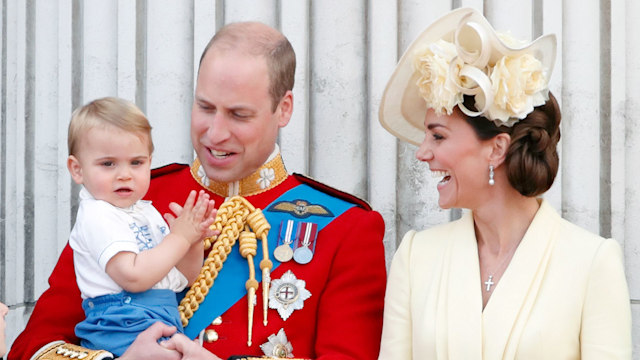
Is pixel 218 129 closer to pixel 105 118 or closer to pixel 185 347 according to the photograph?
pixel 105 118

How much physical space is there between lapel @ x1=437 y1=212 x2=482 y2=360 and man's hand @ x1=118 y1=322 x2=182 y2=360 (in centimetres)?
79

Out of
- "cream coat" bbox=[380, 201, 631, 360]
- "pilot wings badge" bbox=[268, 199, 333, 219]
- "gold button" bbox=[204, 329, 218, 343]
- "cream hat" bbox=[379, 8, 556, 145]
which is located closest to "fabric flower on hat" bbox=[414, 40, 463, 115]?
"cream hat" bbox=[379, 8, 556, 145]

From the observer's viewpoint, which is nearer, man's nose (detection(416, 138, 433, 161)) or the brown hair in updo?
the brown hair in updo

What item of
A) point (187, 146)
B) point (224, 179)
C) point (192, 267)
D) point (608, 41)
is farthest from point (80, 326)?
point (608, 41)

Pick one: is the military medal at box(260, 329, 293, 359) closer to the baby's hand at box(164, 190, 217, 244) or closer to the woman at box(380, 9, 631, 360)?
the woman at box(380, 9, 631, 360)

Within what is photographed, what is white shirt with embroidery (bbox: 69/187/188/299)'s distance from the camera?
9.20 feet

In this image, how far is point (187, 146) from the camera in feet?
13.0

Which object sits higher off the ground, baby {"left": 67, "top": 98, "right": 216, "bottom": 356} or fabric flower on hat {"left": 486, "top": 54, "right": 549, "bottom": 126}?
fabric flower on hat {"left": 486, "top": 54, "right": 549, "bottom": 126}

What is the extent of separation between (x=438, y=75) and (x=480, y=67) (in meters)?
0.12

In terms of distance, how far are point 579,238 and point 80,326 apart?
151 centimetres

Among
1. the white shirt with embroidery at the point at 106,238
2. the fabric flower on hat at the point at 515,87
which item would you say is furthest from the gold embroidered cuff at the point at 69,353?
the fabric flower on hat at the point at 515,87

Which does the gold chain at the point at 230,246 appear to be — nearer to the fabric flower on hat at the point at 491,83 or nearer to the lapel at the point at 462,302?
the lapel at the point at 462,302

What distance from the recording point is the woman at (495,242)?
2.76 meters

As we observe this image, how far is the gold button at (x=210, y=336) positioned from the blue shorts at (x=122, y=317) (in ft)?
0.46
